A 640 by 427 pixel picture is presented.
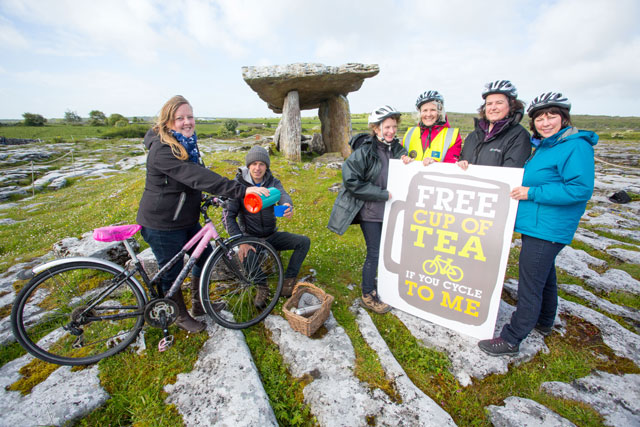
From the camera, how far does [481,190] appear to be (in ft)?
13.2

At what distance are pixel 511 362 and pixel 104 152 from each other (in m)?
45.9

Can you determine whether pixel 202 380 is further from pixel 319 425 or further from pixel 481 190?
pixel 481 190

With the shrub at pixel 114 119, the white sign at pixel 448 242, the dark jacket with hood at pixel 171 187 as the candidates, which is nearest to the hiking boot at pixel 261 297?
the dark jacket with hood at pixel 171 187

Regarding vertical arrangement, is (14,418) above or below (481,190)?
below

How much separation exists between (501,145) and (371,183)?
1.91m

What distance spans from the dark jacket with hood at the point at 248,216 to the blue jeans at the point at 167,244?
0.54 metres

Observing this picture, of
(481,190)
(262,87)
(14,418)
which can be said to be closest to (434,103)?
(481,190)

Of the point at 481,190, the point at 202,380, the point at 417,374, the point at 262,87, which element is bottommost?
the point at 417,374

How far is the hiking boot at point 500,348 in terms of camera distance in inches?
154

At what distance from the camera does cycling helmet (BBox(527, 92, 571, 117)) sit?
3.36 meters

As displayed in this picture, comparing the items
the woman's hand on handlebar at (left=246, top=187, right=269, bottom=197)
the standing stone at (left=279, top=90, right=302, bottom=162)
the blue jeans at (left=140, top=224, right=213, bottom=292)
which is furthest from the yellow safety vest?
the standing stone at (left=279, top=90, right=302, bottom=162)

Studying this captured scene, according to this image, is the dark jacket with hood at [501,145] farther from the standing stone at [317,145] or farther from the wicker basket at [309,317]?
the standing stone at [317,145]

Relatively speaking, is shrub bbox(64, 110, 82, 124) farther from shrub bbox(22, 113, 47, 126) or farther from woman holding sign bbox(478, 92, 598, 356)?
woman holding sign bbox(478, 92, 598, 356)

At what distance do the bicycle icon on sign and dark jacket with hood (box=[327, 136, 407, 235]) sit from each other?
1082 millimetres
